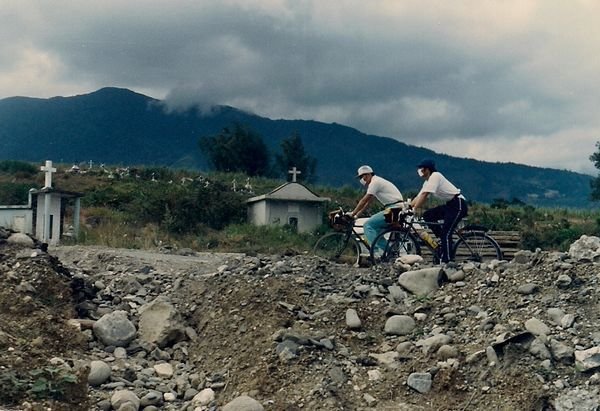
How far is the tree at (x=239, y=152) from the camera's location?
2185 inches

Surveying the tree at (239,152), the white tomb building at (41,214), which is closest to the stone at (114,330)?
the white tomb building at (41,214)

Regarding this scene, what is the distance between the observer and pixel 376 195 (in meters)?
10.2

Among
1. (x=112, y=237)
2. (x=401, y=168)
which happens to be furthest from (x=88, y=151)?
(x=112, y=237)

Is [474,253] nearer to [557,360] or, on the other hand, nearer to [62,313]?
[557,360]

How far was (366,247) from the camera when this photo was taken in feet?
34.8

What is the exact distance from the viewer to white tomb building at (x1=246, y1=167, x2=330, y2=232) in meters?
28.4

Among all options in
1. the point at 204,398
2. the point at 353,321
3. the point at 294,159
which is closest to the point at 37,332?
the point at 204,398

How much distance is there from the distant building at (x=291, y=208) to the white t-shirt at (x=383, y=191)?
17938mm

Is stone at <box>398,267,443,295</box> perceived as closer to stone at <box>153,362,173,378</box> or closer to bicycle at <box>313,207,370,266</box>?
bicycle at <box>313,207,370,266</box>

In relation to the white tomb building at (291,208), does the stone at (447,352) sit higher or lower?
lower

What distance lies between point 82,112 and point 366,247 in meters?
192

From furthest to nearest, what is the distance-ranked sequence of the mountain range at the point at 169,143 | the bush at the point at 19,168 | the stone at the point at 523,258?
the mountain range at the point at 169,143 < the bush at the point at 19,168 < the stone at the point at 523,258

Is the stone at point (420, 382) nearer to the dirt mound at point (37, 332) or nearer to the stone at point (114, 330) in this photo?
the dirt mound at point (37, 332)

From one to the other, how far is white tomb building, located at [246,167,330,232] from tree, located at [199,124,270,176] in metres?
25.5
